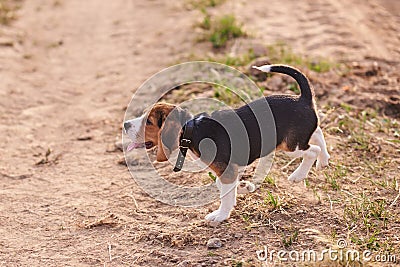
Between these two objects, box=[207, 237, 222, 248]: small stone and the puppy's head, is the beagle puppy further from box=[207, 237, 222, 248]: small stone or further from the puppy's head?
box=[207, 237, 222, 248]: small stone

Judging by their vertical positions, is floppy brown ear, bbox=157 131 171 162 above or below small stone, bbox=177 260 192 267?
above

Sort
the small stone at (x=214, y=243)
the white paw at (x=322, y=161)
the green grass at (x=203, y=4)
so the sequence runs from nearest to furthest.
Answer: the small stone at (x=214, y=243) < the white paw at (x=322, y=161) < the green grass at (x=203, y=4)

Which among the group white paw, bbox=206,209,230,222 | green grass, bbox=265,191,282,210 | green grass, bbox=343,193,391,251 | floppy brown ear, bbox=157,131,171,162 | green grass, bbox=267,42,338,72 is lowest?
green grass, bbox=267,42,338,72

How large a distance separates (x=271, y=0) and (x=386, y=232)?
7887 millimetres

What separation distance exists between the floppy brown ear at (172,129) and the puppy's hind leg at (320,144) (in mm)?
1227

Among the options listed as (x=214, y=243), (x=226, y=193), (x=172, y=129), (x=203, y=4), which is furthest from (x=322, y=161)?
(x=203, y=4)

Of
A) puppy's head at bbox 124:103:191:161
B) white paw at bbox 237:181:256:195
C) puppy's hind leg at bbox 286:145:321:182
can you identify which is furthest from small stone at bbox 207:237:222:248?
puppy's hind leg at bbox 286:145:321:182

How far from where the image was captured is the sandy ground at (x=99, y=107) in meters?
4.91

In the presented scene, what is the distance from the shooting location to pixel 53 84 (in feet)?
29.4

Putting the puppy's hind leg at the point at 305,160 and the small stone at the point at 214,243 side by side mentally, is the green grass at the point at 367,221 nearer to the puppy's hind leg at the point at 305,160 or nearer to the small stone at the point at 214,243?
the puppy's hind leg at the point at 305,160

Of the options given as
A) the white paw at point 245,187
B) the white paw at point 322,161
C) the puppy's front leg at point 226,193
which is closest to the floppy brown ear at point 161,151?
the puppy's front leg at point 226,193

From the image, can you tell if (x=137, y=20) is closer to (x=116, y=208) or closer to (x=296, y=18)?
(x=296, y=18)

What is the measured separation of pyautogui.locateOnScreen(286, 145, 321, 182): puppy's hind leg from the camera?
202 inches

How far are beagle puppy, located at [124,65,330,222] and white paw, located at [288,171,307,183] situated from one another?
38cm
